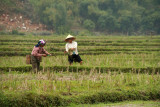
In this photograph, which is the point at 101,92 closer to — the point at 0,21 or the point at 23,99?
the point at 23,99

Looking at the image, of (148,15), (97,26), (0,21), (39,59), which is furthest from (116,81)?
(148,15)

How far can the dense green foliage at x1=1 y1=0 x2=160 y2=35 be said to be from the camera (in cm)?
5066

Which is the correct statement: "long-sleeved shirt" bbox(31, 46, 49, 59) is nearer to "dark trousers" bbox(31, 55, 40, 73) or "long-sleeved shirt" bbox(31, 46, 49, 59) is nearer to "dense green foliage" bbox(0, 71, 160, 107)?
"dark trousers" bbox(31, 55, 40, 73)

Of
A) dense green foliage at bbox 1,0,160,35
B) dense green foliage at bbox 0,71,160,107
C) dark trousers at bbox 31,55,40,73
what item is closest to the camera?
dense green foliage at bbox 0,71,160,107

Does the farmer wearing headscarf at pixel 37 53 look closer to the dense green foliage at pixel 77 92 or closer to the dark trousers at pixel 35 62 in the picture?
the dark trousers at pixel 35 62

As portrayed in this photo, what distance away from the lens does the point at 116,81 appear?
31.2ft

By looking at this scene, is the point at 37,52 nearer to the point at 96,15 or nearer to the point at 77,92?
the point at 77,92

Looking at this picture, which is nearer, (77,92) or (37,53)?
(77,92)

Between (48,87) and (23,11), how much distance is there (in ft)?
158

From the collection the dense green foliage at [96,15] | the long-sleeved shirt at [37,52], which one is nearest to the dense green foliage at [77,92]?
the long-sleeved shirt at [37,52]

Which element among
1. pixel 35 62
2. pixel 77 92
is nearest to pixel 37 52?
pixel 35 62

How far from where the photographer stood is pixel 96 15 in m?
57.3

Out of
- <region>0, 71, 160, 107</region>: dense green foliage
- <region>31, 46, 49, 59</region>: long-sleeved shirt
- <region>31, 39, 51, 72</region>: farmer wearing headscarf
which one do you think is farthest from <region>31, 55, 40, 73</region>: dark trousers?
<region>0, 71, 160, 107</region>: dense green foliage

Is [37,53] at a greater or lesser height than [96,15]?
lesser
